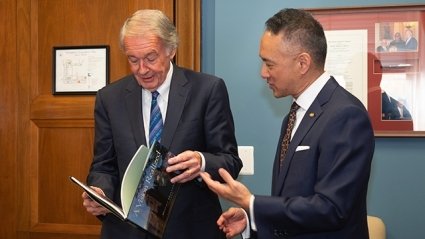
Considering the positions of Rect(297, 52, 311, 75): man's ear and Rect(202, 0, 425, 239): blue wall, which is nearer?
Rect(297, 52, 311, 75): man's ear

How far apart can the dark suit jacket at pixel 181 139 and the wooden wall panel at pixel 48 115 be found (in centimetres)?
80

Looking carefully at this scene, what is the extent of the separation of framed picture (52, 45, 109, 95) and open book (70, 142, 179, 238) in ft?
3.94

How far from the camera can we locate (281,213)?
140 centimetres

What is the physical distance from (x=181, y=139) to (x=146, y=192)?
0.35 m

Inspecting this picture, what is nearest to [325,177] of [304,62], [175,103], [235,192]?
[235,192]

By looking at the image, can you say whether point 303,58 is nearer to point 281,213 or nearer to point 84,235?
point 281,213

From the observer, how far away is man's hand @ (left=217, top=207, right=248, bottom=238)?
163 cm

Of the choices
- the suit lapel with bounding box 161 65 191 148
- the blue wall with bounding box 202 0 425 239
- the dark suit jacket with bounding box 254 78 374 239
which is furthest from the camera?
the blue wall with bounding box 202 0 425 239

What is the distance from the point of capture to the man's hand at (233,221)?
5.34 feet

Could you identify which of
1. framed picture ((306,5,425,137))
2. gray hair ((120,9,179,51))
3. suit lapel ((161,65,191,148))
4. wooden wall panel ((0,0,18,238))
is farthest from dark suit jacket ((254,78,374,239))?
wooden wall panel ((0,0,18,238))

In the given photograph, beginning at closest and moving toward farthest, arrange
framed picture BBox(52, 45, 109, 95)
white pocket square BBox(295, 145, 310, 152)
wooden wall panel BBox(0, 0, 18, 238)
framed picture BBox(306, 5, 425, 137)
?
1. white pocket square BBox(295, 145, 310, 152)
2. framed picture BBox(306, 5, 425, 137)
3. framed picture BBox(52, 45, 109, 95)
4. wooden wall panel BBox(0, 0, 18, 238)

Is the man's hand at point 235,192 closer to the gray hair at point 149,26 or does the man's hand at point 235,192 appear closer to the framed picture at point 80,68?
the gray hair at point 149,26

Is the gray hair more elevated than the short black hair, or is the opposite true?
the gray hair

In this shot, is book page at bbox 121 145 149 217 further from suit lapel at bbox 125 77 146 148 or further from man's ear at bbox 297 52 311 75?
man's ear at bbox 297 52 311 75
